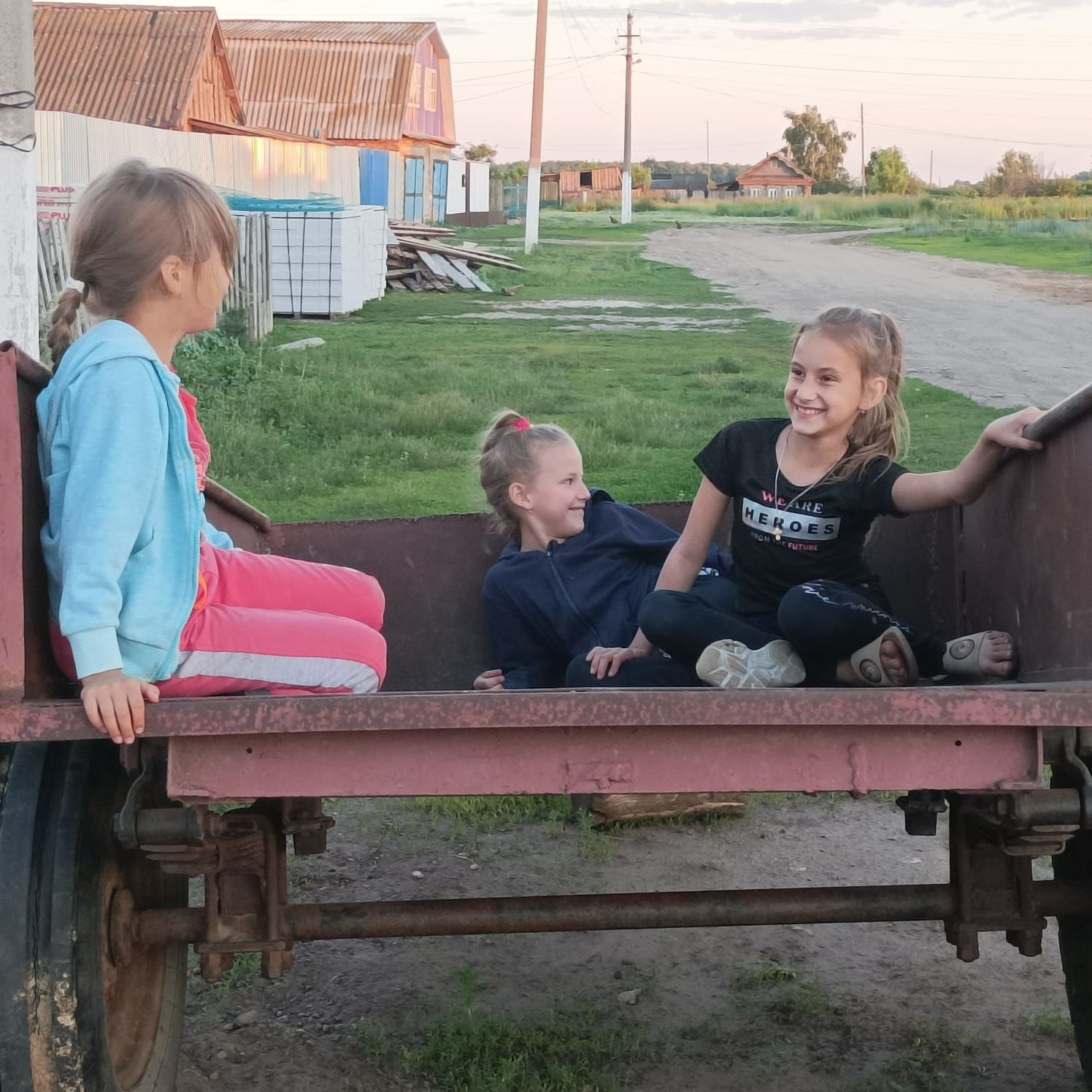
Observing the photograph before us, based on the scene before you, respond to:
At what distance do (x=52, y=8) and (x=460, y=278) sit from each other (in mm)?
15133

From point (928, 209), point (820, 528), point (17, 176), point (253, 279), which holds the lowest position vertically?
point (820, 528)

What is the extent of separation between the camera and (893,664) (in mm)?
2770

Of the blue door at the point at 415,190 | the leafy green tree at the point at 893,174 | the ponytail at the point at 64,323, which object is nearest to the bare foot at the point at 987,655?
the ponytail at the point at 64,323

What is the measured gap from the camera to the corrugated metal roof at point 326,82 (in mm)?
42562

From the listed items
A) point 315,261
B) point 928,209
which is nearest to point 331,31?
point 928,209

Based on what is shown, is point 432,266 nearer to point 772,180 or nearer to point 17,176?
point 17,176

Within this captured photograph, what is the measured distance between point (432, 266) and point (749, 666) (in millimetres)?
21454

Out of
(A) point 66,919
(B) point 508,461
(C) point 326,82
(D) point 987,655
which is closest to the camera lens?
(A) point 66,919

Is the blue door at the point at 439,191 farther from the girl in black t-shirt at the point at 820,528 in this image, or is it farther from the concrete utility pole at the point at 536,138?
the girl in black t-shirt at the point at 820,528

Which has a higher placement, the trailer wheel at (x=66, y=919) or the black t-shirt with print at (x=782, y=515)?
the black t-shirt with print at (x=782, y=515)

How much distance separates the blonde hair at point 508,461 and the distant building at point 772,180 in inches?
4408

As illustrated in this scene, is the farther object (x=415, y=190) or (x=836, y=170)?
(x=836, y=170)

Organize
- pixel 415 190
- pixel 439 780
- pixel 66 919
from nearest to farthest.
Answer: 1. pixel 439 780
2. pixel 66 919
3. pixel 415 190

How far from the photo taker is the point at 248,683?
2.38 meters
